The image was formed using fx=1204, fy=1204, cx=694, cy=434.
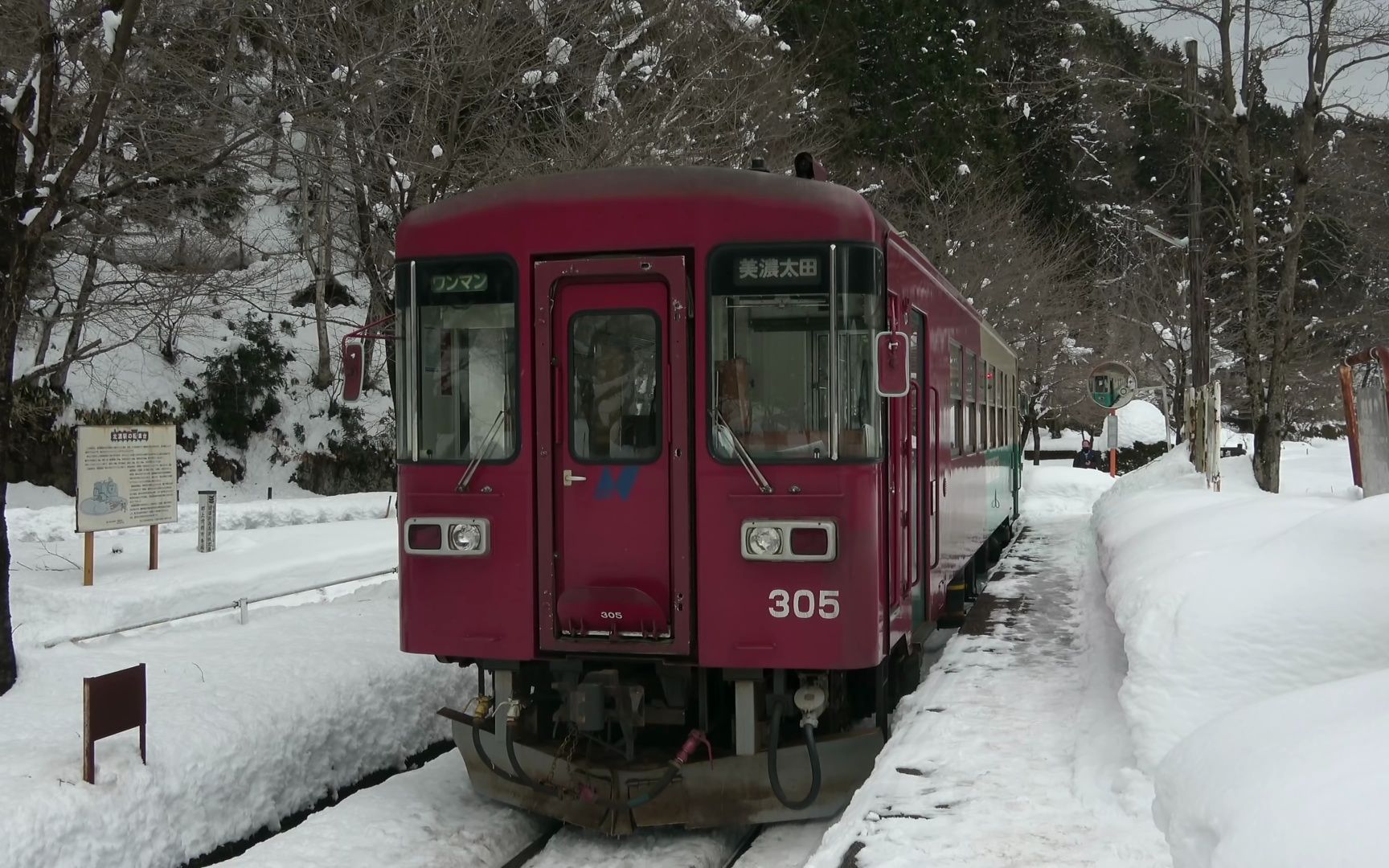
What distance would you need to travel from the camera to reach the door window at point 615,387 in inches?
231

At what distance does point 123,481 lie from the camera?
36.8 feet

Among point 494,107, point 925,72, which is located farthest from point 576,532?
point 925,72

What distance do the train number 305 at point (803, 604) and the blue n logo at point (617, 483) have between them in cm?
86

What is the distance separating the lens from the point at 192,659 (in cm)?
836

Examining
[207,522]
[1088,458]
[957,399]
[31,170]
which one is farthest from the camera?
[1088,458]

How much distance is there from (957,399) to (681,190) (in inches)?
175

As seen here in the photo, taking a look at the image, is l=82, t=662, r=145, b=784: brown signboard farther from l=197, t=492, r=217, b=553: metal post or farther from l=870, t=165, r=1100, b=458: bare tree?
l=870, t=165, r=1100, b=458: bare tree

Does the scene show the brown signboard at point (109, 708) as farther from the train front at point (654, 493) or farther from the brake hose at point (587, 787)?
the brake hose at point (587, 787)

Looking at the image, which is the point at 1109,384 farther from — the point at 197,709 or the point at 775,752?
the point at 197,709

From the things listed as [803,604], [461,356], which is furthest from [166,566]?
[803,604]

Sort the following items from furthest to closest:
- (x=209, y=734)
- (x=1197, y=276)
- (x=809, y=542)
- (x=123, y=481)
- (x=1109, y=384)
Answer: (x=1109, y=384), (x=1197, y=276), (x=123, y=481), (x=209, y=734), (x=809, y=542)

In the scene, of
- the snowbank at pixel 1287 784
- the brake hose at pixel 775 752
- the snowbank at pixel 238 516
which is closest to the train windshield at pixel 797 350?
the brake hose at pixel 775 752

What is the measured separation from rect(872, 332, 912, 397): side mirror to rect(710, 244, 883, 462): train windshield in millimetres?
155

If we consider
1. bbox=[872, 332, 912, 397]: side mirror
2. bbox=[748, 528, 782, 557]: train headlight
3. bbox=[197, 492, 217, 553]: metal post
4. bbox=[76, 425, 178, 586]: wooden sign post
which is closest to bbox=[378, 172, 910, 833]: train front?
bbox=[748, 528, 782, 557]: train headlight
